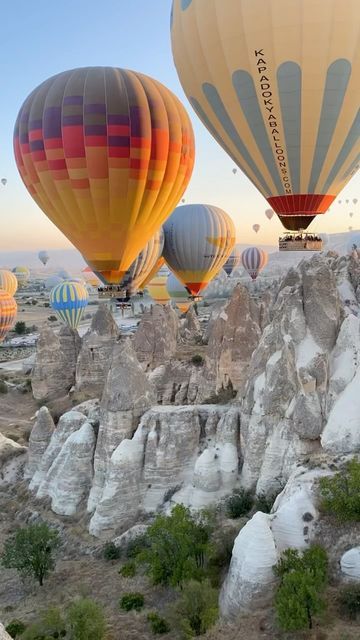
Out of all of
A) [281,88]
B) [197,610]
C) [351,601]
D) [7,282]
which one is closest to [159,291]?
[7,282]

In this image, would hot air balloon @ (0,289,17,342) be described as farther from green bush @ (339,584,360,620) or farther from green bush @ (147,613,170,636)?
green bush @ (339,584,360,620)

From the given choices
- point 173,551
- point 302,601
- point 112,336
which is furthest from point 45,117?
point 302,601

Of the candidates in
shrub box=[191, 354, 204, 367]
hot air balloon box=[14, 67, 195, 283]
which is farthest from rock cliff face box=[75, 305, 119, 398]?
hot air balloon box=[14, 67, 195, 283]

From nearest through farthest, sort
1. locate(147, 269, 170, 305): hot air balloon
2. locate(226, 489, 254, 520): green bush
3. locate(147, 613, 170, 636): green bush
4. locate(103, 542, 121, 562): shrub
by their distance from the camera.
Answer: locate(147, 613, 170, 636): green bush → locate(226, 489, 254, 520): green bush → locate(103, 542, 121, 562): shrub → locate(147, 269, 170, 305): hot air balloon

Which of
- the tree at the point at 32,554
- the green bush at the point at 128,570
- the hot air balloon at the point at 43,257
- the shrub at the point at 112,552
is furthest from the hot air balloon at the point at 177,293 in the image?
the hot air balloon at the point at 43,257

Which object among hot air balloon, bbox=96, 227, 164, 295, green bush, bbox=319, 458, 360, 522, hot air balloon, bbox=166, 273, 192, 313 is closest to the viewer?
green bush, bbox=319, 458, 360, 522

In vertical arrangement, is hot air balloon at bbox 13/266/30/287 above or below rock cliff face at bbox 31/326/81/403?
above

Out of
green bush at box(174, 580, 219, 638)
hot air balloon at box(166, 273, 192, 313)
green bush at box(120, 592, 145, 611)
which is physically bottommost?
green bush at box(120, 592, 145, 611)

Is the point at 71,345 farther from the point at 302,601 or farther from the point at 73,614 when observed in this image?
the point at 302,601
